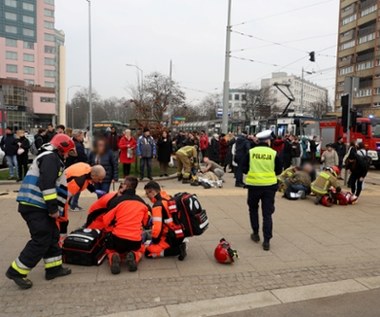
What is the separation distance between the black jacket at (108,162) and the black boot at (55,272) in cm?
305

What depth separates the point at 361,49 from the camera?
58094 mm

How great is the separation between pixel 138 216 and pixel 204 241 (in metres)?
1.63

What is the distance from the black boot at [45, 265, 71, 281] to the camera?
444 centimetres

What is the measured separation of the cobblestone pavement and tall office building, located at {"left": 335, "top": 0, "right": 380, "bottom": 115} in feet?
164

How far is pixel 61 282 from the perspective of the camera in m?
4.40

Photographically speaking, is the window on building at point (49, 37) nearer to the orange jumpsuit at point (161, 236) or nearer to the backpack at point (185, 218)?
the orange jumpsuit at point (161, 236)

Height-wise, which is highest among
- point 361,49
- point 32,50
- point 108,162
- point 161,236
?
point 32,50

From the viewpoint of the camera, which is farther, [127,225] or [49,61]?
[49,61]

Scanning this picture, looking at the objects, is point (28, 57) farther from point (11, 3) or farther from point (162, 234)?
point (162, 234)

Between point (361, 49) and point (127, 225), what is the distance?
2459 inches

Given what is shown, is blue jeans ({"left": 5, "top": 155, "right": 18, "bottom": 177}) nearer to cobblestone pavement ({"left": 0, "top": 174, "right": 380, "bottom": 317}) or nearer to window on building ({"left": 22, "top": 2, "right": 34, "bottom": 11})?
cobblestone pavement ({"left": 0, "top": 174, "right": 380, "bottom": 317})

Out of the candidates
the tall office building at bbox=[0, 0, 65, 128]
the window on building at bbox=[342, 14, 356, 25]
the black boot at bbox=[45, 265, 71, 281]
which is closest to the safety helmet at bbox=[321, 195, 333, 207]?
the black boot at bbox=[45, 265, 71, 281]

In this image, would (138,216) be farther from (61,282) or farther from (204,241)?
(204,241)

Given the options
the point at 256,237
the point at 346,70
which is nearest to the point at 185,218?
the point at 256,237
